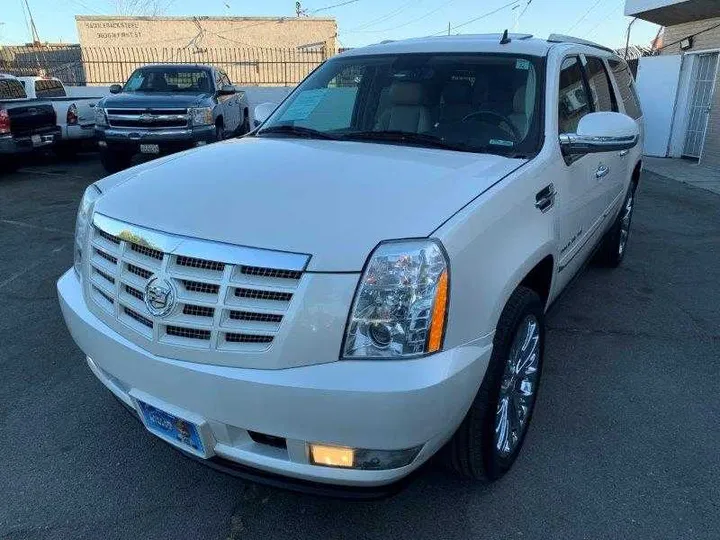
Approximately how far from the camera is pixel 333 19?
2673 cm

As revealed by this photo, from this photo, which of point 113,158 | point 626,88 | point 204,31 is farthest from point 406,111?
point 204,31

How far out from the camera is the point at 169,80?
35.0 ft

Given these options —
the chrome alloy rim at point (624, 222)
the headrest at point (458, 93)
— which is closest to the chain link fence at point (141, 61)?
the chrome alloy rim at point (624, 222)

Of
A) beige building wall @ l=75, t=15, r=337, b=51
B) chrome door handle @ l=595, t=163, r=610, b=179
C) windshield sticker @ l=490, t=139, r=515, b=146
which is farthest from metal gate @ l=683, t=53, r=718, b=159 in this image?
beige building wall @ l=75, t=15, r=337, b=51

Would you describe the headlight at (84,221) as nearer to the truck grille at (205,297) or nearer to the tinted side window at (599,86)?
the truck grille at (205,297)

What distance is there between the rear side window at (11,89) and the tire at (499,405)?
1068 centimetres

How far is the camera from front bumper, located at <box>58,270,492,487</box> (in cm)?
178

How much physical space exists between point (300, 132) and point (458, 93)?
914mm

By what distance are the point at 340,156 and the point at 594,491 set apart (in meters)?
1.86

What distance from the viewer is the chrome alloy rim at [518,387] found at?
245cm

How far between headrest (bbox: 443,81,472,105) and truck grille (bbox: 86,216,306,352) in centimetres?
180

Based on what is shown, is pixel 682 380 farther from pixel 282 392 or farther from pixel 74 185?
pixel 74 185

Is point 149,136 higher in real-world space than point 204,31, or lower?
lower

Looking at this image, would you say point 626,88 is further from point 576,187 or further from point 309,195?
point 309,195
